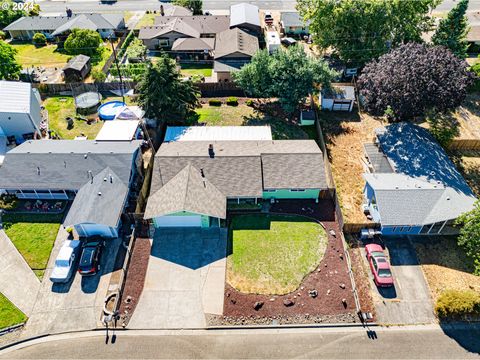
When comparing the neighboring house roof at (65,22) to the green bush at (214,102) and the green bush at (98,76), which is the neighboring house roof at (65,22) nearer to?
the green bush at (98,76)

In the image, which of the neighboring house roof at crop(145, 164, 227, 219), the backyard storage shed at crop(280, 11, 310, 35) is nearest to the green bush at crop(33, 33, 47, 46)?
the backyard storage shed at crop(280, 11, 310, 35)

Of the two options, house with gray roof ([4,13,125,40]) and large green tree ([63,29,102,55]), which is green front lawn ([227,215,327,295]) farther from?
house with gray roof ([4,13,125,40])

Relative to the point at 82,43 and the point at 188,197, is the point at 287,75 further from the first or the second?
the point at 82,43

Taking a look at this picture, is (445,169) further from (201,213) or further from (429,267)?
(201,213)

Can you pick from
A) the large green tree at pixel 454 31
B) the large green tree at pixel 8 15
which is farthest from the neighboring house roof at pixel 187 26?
the large green tree at pixel 454 31

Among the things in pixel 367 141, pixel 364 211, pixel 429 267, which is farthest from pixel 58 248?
pixel 367 141

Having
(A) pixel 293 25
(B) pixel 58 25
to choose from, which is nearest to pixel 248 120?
(A) pixel 293 25
